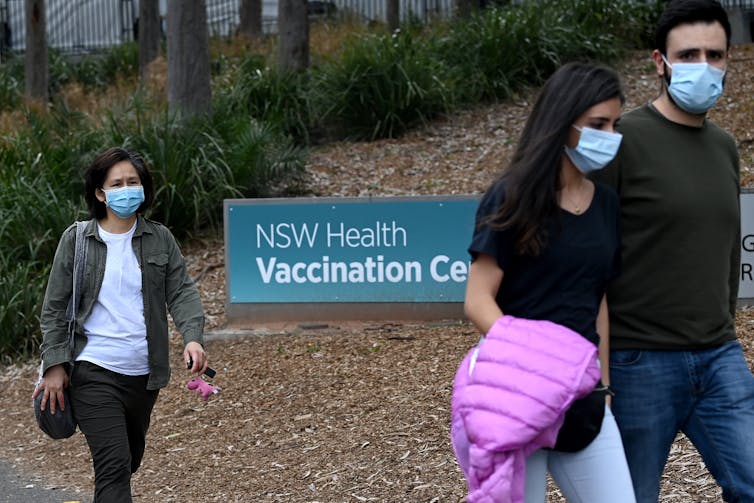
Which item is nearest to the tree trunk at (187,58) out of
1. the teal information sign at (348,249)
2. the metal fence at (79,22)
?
the teal information sign at (348,249)

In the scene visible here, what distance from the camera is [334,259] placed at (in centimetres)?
862

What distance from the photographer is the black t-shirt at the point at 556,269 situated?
123 inches

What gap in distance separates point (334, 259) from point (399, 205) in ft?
2.01

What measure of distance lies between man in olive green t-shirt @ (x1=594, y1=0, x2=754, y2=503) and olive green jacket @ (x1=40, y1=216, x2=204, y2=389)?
1.91 m

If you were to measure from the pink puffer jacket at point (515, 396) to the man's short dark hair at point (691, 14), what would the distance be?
1095 millimetres

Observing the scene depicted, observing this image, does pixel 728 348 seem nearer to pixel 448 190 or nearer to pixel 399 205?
pixel 399 205

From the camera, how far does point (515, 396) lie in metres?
2.98

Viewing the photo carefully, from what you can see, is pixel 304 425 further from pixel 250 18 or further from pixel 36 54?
pixel 250 18

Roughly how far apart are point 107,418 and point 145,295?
19.6 inches

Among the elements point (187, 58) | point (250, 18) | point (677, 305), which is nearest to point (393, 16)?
point (250, 18)

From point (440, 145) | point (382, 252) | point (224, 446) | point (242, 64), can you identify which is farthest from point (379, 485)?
point (242, 64)

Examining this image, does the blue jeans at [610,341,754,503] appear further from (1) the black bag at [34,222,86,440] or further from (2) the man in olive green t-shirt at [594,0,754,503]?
(1) the black bag at [34,222,86,440]

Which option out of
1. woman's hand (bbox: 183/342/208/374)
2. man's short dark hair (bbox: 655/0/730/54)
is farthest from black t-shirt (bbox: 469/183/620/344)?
woman's hand (bbox: 183/342/208/374)

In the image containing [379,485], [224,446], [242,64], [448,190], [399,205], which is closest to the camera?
[379,485]
